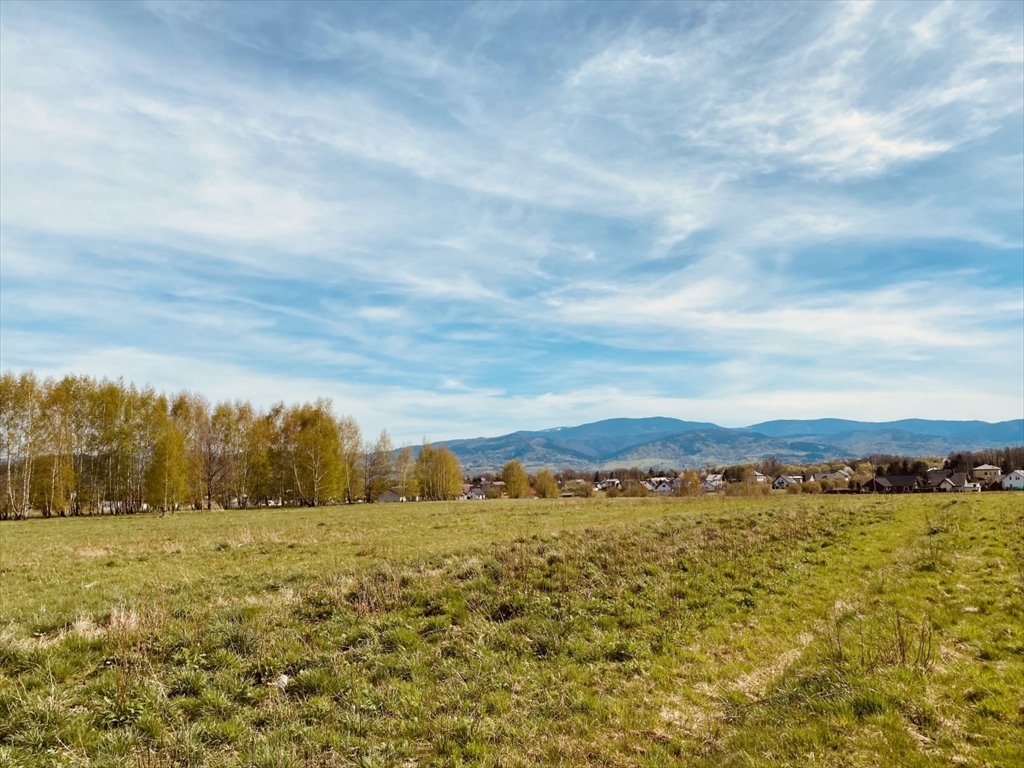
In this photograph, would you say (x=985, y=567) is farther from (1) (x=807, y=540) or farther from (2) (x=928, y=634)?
(2) (x=928, y=634)

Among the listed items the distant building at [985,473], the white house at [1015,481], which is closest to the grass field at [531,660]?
the white house at [1015,481]

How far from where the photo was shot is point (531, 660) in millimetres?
11906

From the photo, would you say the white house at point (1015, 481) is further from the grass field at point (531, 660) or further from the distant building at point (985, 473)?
the grass field at point (531, 660)

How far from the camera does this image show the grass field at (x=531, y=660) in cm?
815

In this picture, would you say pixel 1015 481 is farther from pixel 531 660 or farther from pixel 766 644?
pixel 531 660

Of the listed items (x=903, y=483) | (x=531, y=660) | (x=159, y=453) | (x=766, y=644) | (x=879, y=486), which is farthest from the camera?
(x=903, y=483)

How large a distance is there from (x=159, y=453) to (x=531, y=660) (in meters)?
73.3

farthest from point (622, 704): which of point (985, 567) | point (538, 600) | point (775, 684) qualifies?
point (985, 567)

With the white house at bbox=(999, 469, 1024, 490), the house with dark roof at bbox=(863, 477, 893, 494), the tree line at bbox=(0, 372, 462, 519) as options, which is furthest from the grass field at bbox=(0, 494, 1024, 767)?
the white house at bbox=(999, 469, 1024, 490)

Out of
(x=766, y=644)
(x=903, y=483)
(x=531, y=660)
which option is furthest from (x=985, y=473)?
(x=531, y=660)

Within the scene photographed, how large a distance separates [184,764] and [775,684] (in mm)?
10015

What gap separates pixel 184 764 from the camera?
7848 millimetres

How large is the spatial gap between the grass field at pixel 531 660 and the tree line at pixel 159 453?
58.7 m

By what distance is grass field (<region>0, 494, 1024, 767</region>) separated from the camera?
815 cm
